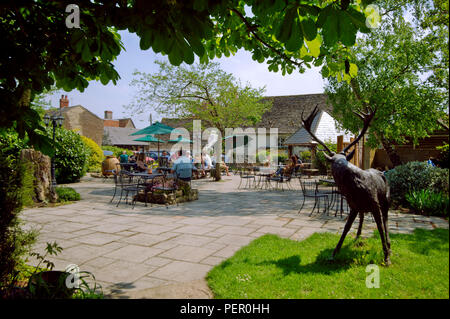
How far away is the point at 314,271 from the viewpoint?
3.59 metres

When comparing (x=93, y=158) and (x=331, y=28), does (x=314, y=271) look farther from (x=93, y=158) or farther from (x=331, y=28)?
(x=93, y=158)

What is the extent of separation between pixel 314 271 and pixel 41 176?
8.44 m

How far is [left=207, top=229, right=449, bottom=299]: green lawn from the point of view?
2.94 metres

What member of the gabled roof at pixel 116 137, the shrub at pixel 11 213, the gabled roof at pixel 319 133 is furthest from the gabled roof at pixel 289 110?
the shrub at pixel 11 213

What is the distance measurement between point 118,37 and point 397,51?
10606 millimetres

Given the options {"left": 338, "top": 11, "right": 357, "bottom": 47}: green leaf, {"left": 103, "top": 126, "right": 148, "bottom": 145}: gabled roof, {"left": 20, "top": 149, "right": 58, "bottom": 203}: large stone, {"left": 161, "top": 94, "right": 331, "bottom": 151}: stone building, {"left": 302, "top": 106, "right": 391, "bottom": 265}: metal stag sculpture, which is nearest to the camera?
Result: {"left": 338, "top": 11, "right": 357, "bottom": 47}: green leaf

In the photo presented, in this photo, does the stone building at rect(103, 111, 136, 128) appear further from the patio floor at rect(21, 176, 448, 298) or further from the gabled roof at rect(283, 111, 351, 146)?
the patio floor at rect(21, 176, 448, 298)

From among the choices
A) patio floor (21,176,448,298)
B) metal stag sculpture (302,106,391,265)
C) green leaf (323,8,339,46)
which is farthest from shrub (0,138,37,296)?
metal stag sculpture (302,106,391,265)

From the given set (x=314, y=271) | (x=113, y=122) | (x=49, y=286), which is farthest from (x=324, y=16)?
(x=113, y=122)

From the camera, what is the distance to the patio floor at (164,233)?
3.54m

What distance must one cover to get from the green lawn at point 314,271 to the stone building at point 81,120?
140 feet

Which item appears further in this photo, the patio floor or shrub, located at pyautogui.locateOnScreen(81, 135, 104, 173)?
shrub, located at pyautogui.locateOnScreen(81, 135, 104, 173)

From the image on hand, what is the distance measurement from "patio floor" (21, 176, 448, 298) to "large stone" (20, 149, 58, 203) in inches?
33.7

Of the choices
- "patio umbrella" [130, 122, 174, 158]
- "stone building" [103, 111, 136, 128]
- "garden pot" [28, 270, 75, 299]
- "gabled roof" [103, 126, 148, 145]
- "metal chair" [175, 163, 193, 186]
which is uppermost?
"stone building" [103, 111, 136, 128]
